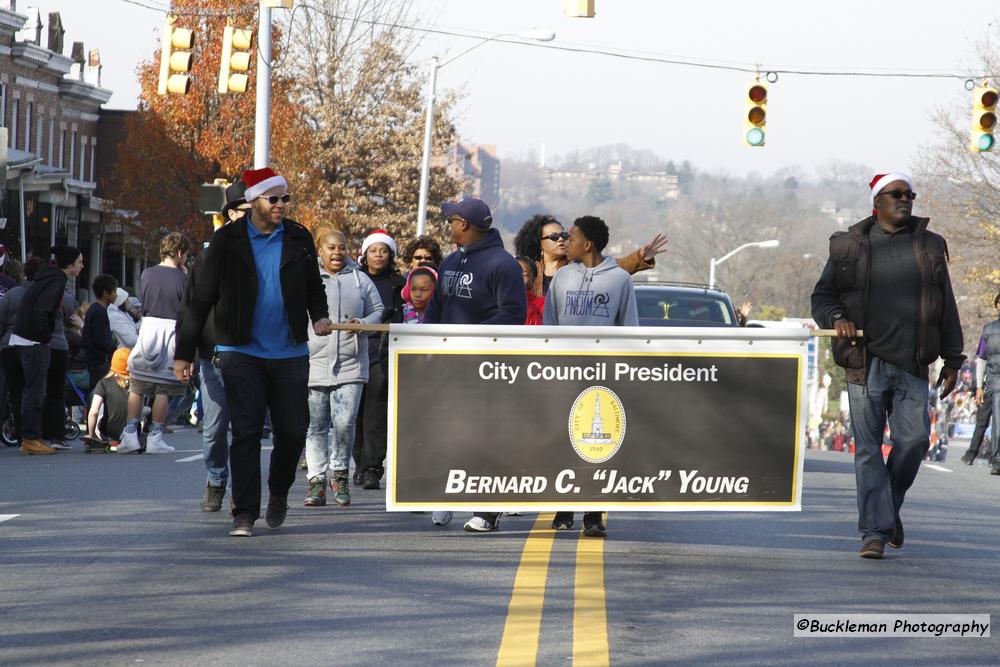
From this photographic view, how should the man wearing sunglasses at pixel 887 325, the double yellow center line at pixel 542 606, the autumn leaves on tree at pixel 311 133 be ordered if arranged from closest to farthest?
the double yellow center line at pixel 542 606 < the man wearing sunglasses at pixel 887 325 < the autumn leaves on tree at pixel 311 133

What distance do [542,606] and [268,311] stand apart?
2984 mm

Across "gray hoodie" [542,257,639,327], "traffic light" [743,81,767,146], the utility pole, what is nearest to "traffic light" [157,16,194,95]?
the utility pole

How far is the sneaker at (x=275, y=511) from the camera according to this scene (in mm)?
9797

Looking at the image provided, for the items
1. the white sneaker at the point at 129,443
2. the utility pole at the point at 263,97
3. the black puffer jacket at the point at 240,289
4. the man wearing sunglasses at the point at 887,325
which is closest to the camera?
the man wearing sunglasses at the point at 887,325

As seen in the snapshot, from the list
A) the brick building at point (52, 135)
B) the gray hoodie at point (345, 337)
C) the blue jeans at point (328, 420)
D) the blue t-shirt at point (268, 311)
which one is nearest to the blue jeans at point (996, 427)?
the gray hoodie at point (345, 337)

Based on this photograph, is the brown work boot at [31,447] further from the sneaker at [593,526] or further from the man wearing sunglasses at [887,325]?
the man wearing sunglasses at [887,325]

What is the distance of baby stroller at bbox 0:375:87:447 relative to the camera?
17406mm

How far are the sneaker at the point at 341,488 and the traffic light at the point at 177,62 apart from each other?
10.4m

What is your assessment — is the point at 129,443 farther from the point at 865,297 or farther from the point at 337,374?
the point at 865,297

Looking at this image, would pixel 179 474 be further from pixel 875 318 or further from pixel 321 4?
pixel 321 4

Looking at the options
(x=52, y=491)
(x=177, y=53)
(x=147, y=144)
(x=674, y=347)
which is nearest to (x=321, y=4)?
(x=147, y=144)

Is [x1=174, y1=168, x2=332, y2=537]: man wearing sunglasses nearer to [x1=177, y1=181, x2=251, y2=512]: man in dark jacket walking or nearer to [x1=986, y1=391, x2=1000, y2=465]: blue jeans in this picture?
[x1=177, y1=181, x2=251, y2=512]: man in dark jacket walking

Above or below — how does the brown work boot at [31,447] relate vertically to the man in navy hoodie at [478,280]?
below

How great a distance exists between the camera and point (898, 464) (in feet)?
31.2
